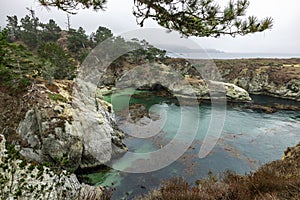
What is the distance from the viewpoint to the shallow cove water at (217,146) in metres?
8.93

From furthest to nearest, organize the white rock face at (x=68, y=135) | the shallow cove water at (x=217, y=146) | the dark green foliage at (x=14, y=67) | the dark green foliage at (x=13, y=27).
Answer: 1. the dark green foliage at (x=13, y=27)
2. the dark green foliage at (x=14, y=67)
3. the shallow cove water at (x=217, y=146)
4. the white rock face at (x=68, y=135)

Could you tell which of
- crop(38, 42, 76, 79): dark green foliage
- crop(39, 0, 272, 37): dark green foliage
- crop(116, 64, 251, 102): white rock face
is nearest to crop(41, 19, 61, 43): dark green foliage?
crop(116, 64, 251, 102): white rock face

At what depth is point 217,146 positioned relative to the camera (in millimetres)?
13250

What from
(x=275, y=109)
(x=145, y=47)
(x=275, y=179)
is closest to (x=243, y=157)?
(x=275, y=179)

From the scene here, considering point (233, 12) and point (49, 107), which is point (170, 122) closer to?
point (49, 107)

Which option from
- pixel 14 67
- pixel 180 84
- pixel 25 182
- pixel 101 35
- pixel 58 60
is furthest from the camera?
pixel 101 35

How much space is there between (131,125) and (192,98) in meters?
13.9

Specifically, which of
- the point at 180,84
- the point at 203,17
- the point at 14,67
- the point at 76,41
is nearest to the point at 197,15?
the point at 203,17

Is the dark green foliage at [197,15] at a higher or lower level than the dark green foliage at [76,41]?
lower

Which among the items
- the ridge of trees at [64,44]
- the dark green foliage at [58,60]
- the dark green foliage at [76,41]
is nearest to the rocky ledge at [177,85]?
the ridge of trees at [64,44]

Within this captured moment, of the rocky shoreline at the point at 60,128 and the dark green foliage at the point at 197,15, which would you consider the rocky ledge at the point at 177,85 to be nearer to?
the rocky shoreline at the point at 60,128

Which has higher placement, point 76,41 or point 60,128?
point 76,41

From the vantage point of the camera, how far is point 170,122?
59.3ft

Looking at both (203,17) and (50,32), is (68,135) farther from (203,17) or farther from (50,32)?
(50,32)
